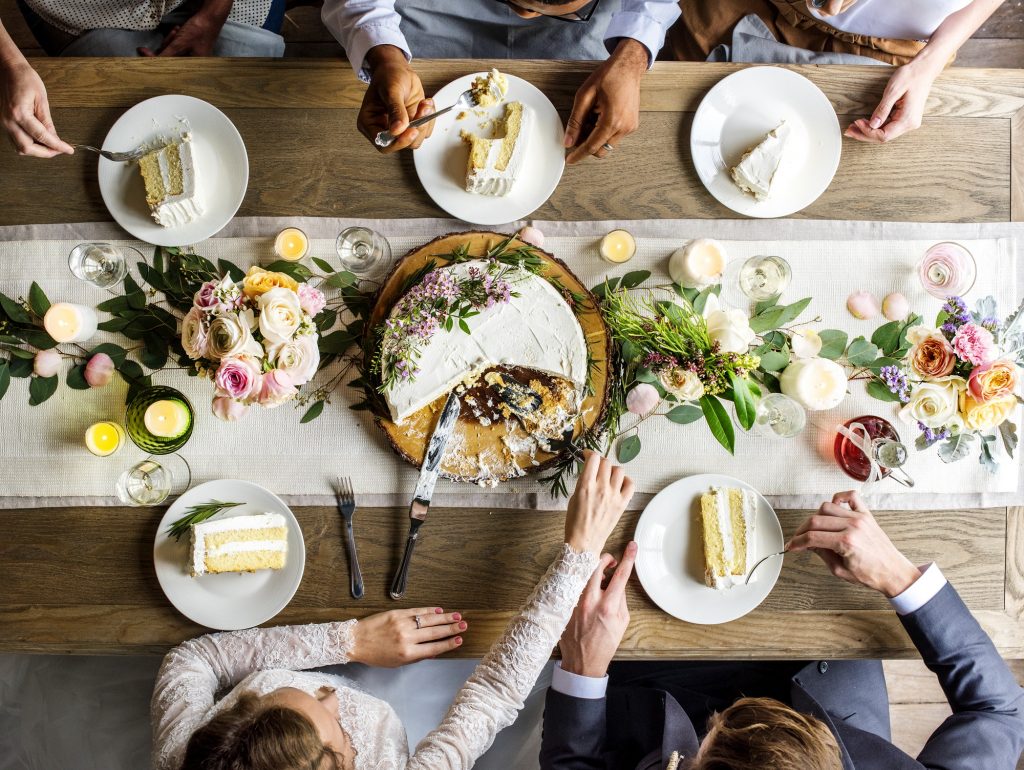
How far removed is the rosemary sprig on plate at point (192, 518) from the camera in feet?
5.27

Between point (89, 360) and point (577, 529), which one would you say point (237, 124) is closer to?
point (89, 360)

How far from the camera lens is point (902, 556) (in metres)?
1.61

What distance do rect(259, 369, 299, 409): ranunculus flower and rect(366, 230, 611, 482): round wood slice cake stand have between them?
0.28 metres

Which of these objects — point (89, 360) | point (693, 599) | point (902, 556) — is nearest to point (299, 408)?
point (89, 360)

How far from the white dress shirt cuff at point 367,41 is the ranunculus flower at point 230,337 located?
0.71m

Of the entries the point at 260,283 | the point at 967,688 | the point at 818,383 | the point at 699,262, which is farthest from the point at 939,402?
the point at 260,283

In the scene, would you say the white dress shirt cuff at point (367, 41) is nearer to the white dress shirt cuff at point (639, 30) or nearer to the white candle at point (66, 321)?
the white dress shirt cuff at point (639, 30)

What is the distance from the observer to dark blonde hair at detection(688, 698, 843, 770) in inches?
52.1

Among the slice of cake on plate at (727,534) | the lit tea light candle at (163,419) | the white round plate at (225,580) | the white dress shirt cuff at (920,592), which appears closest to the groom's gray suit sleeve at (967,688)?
the white dress shirt cuff at (920,592)

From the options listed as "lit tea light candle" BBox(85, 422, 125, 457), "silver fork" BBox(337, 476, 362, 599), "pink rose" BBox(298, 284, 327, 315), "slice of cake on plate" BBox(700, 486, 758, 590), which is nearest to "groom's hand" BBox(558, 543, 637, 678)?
"slice of cake on plate" BBox(700, 486, 758, 590)

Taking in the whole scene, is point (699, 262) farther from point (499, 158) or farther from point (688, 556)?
point (688, 556)

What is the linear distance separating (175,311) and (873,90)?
1803mm

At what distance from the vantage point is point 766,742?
1342mm

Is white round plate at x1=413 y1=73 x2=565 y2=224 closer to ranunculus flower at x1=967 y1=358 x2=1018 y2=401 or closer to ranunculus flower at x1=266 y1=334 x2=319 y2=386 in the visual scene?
ranunculus flower at x1=266 y1=334 x2=319 y2=386
